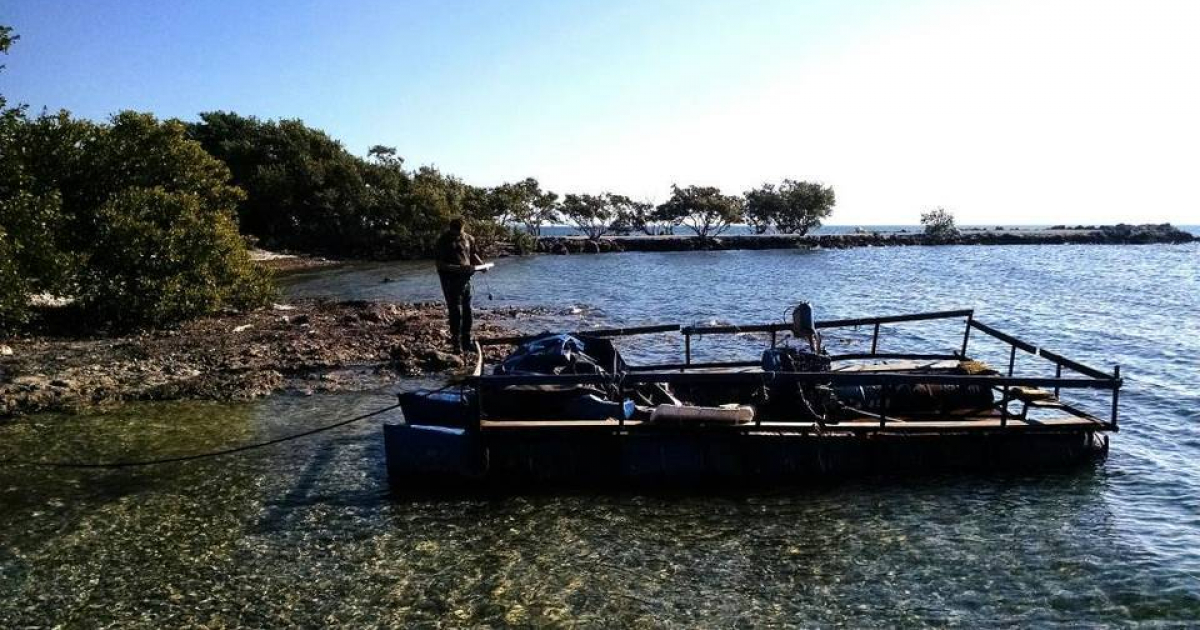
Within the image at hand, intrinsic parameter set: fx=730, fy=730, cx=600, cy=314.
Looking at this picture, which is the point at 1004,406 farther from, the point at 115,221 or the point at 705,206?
the point at 705,206

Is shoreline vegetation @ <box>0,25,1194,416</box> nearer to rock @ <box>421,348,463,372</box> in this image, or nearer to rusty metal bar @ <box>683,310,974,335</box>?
rock @ <box>421,348,463,372</box>

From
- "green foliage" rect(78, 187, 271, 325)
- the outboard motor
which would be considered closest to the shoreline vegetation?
"green foliage" rect(78, 187, 271, 325)

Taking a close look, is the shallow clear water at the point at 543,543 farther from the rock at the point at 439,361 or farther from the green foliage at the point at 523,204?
the green foliage at the point at 523,204

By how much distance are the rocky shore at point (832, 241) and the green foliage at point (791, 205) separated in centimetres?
227

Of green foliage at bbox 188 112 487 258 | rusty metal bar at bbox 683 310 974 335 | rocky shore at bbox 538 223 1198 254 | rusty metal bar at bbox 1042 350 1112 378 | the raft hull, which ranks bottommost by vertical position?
the raft hull

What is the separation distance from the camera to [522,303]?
119 feet

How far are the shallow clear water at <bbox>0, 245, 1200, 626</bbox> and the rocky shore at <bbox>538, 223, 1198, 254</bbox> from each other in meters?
75.2

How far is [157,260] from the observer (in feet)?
73.4

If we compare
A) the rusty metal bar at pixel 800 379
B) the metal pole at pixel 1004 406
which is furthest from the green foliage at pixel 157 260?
the metal pole at pixel 1004 406

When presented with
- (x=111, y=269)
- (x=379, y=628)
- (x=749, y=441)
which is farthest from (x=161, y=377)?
(x=749, y=441)

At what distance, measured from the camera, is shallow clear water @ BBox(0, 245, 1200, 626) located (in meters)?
7.48

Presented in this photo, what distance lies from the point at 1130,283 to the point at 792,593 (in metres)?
52.3

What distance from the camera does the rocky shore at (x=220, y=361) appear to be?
50.6ft

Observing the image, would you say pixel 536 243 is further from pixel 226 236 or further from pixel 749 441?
pixel 749 441
